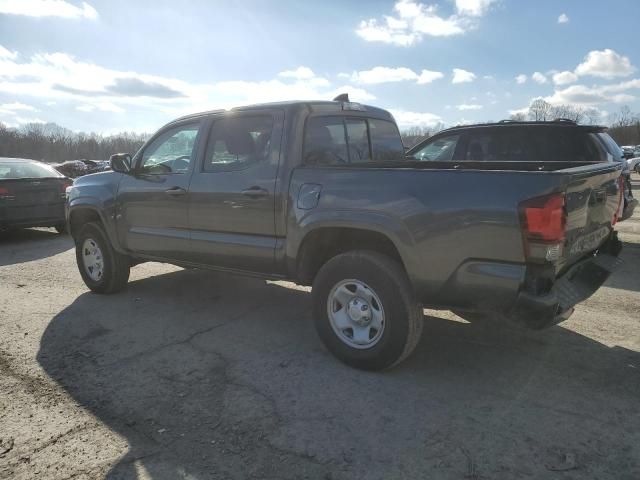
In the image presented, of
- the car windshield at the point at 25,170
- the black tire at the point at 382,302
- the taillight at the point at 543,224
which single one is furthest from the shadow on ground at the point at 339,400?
the car windshield at the point at 25,170

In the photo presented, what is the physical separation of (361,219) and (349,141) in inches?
52.3

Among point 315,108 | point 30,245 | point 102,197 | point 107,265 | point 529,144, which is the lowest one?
point 30,245

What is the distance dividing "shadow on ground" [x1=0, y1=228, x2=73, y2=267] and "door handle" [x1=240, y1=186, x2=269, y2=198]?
18.1 ft

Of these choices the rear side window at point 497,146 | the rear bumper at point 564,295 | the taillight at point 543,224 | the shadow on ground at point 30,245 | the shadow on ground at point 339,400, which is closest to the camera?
the shadow on ground at point 339,400

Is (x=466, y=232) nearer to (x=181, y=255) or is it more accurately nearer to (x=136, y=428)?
(x=136, y=428)

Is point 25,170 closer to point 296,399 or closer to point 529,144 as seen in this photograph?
point 296,399

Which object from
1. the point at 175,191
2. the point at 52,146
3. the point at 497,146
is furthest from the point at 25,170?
the point at 52,146

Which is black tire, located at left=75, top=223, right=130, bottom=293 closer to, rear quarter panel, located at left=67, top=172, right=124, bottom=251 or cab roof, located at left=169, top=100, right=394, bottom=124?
rear quarter panel, located at left=67, top=172, right=124, bottom=251

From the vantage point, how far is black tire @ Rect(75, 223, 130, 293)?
18.6ft

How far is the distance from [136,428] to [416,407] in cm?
169

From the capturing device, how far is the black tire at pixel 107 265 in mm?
5676

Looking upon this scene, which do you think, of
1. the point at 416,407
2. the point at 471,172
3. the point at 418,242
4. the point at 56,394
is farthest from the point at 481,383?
the point at 56,394

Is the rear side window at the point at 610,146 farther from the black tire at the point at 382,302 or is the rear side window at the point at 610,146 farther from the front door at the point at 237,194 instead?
the front door at the point at 237,194

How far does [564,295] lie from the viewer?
3.12m
